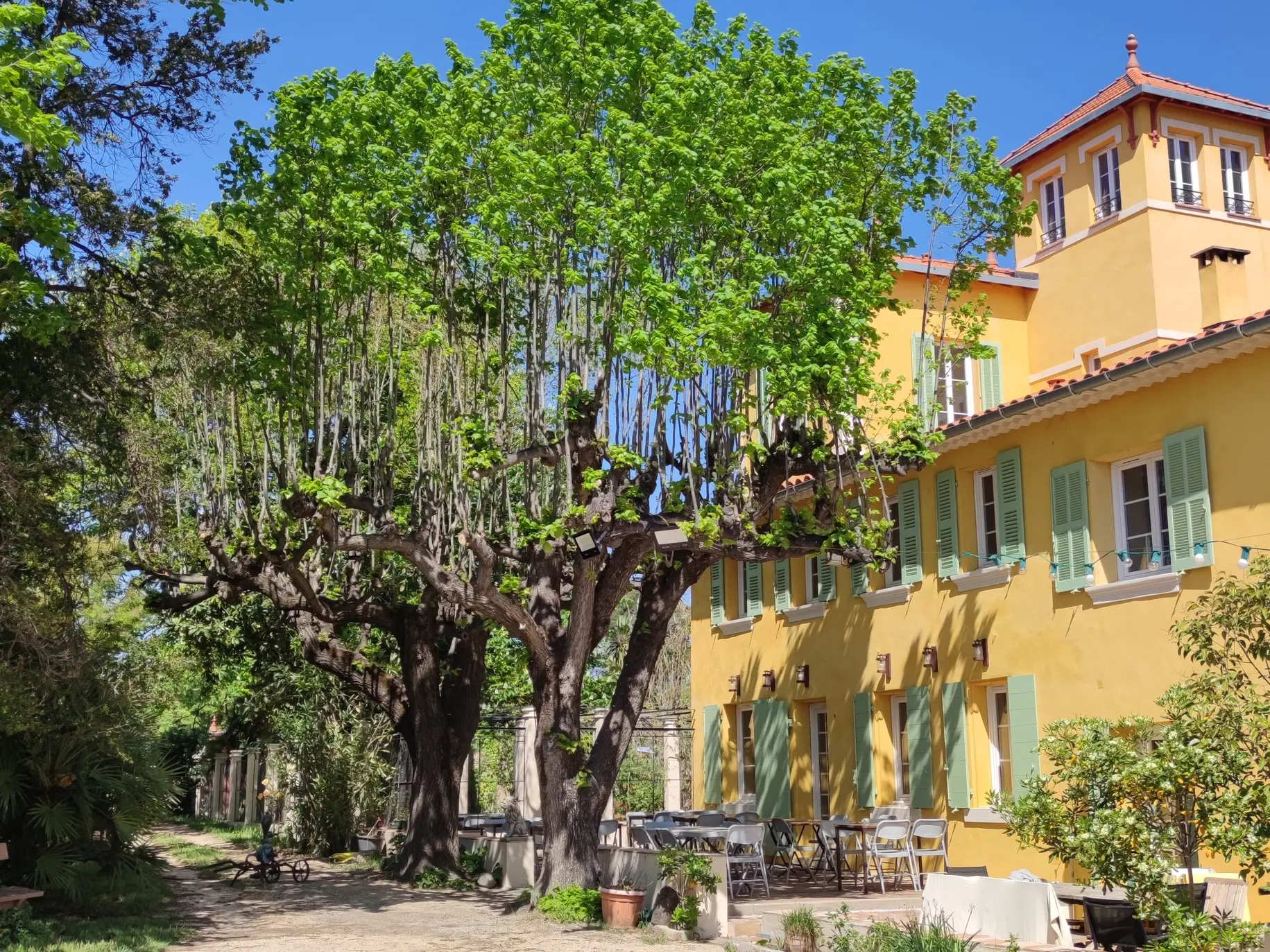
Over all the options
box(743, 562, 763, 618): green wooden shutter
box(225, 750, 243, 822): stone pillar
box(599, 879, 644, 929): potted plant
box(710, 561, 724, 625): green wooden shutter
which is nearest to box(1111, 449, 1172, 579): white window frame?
box(599, 879, 644, 929): potted plant

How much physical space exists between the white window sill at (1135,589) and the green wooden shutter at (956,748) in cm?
244

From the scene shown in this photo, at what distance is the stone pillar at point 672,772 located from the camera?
81.1 feet

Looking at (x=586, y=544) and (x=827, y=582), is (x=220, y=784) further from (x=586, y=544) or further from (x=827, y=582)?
(x=586, y=544)

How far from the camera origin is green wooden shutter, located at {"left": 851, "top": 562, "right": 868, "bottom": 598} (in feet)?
59.2

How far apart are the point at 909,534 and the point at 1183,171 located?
6.96m

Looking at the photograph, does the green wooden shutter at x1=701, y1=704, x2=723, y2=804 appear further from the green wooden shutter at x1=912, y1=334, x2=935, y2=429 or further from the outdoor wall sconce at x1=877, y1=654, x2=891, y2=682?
the green wooden shutter at x1=912, y1=334, x2=935, y2=429

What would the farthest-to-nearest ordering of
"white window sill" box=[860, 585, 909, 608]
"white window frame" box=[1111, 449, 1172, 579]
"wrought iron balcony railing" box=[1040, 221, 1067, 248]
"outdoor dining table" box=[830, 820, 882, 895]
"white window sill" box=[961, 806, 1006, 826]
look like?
"wrought iron balcony railing" box=[1040, 221, 1067, 248] → "white window sill" box=[860, 585, 909, 608] → "outdoor dining table" box=[830, 820, 882, 895] → "white window sill" box=[961, 806, 1006, 826] → "white window frame" box=[1111, 449, 1172, 579]

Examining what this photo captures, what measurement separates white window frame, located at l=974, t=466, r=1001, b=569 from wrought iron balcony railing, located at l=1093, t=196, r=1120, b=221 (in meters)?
5.35

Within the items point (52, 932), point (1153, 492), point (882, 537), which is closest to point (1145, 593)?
point (1153, 492)

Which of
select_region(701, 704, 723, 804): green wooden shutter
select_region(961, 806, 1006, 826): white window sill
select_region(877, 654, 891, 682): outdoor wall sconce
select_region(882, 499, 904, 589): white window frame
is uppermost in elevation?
select_region(882, 499, 904, 589): white window frame

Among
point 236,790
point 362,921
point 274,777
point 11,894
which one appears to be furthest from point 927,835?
point 236,790

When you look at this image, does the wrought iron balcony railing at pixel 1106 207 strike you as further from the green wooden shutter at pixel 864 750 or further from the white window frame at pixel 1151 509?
the green wooden shutter at pixel 864 750

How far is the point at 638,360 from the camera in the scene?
1428 centimetres

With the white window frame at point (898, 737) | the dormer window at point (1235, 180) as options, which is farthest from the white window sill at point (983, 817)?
the dormer window at point (1235, 180)
